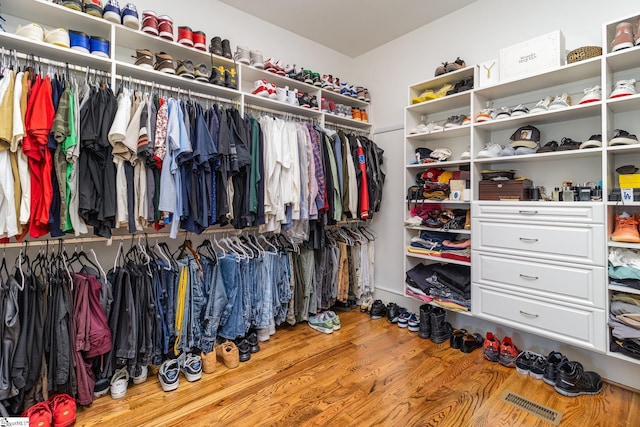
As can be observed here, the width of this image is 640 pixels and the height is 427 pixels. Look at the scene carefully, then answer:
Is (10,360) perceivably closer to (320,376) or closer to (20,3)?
(320,376)

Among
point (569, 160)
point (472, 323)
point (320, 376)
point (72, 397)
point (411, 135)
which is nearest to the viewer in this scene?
point (72, 397)

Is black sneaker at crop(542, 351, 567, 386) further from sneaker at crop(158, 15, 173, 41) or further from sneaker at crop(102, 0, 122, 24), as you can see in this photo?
sneaker at crop(102, 0, 122, 24)

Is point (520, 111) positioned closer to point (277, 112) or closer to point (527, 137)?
point (527, 137)

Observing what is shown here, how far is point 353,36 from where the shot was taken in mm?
3361

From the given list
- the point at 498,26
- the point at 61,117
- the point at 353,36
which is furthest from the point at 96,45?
the point at 498,26

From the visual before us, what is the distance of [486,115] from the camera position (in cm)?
247

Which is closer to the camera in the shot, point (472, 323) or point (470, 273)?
point (470, 273)

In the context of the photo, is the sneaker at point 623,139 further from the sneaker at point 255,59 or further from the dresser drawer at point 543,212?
the sneaker at point 255,59

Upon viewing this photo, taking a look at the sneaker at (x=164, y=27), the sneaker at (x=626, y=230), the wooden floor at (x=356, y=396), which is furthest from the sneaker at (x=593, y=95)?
the sneaker at (x=164, y=27)

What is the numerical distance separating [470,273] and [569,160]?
1.08 m

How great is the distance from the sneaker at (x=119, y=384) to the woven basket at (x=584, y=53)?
3474 millimetres

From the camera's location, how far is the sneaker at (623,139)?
1831 millimetres

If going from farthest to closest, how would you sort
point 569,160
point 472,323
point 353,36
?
point 353,36 → point 472,323 → point 569,160

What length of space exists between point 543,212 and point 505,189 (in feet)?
0.98
